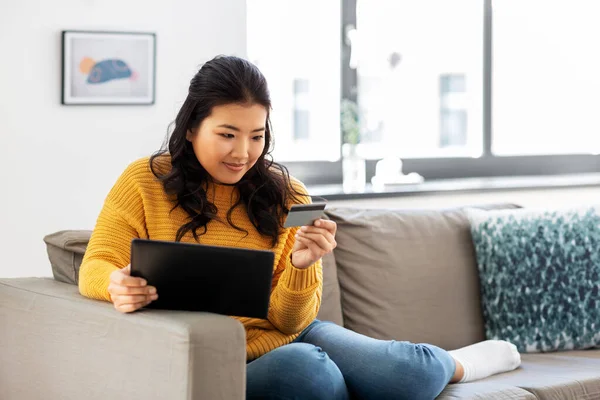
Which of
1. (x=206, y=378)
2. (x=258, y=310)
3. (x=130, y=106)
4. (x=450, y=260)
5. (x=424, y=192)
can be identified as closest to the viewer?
(x=206, y=378)

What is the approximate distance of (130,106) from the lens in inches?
115

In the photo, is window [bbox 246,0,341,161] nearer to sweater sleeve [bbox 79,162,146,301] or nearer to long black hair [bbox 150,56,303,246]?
long black hair [bbox 150,56,303,246]

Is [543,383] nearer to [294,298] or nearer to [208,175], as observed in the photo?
[294,298]

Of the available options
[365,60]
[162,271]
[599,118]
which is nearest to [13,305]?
[162,271]

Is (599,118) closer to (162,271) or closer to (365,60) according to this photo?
(365,60)

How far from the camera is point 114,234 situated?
6.54 feet

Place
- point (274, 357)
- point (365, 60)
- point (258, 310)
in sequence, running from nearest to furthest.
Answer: point (258, 310) → point (274, 357) → point (365, 60)

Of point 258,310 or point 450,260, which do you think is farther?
point 450,260

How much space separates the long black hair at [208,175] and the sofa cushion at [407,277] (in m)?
0.48

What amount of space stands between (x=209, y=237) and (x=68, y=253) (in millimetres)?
386

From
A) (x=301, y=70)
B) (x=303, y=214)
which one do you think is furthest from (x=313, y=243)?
(x=301, y=70)

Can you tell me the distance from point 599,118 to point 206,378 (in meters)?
3.23

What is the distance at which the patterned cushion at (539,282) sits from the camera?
2607 millimetres

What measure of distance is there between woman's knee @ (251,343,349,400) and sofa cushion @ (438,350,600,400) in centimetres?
37
